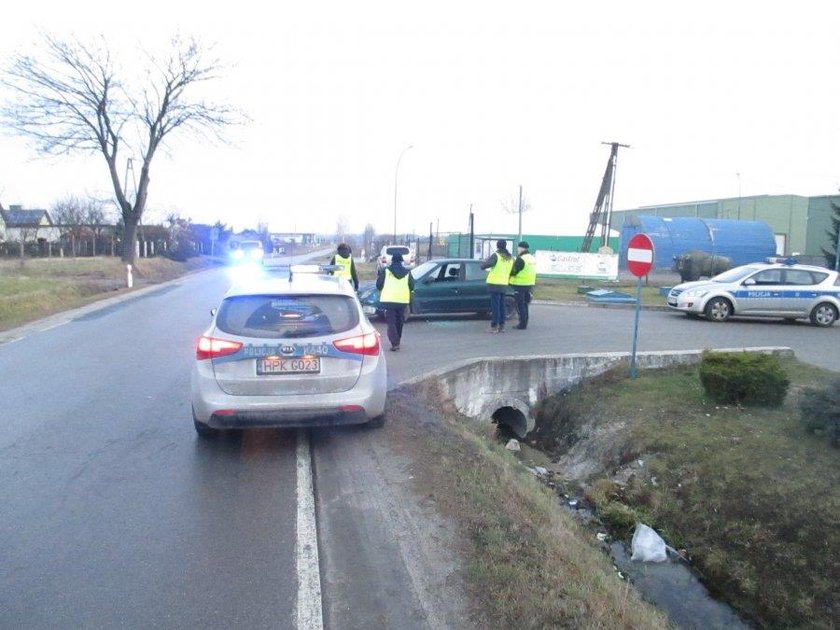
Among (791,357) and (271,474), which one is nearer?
(271,474)

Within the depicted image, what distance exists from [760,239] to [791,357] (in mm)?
37197

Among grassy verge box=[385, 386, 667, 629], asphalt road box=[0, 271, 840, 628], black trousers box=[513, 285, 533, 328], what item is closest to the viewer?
grassy verge box=[385, 386, 667, 629]

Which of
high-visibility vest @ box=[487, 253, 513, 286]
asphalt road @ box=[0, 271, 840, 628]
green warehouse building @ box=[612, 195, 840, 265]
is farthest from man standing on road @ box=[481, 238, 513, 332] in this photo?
green warehouse building @ box=[612, 195, 840, 265]

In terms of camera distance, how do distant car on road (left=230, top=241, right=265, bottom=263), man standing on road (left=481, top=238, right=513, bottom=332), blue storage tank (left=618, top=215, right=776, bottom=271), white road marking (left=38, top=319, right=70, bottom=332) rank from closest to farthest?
man standing on road (left=481, top=238, right=513, bottom=332), white road marking (left=38, top=319, right=70, bottom=332), blue storage tank (left=618, top=215, right=776, bottom=271), distant car on road (left=230, top=241, right=265, bottom=263)

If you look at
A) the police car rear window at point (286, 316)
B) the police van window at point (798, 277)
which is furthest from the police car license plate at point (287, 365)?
the police van window at point (798, 277)

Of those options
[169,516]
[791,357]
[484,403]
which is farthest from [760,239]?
[169,516]

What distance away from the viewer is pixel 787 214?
2719 inches

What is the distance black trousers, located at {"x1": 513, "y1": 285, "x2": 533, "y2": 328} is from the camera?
14.5m

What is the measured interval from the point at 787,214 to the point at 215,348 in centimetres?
7417

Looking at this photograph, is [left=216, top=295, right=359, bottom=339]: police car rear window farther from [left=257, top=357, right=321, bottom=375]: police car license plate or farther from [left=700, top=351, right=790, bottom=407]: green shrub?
[left=700, top=351, right=790, bottom=407]: green shrub

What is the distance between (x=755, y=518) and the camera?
703 cm

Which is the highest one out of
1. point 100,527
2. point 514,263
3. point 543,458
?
point 514,263

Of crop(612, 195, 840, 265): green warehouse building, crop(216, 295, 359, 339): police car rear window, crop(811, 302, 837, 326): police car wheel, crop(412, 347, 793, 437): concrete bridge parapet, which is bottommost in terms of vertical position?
crop(412, 347, 793, 437): concrete bridge parapet

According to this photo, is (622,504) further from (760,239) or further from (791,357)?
(760,239)
